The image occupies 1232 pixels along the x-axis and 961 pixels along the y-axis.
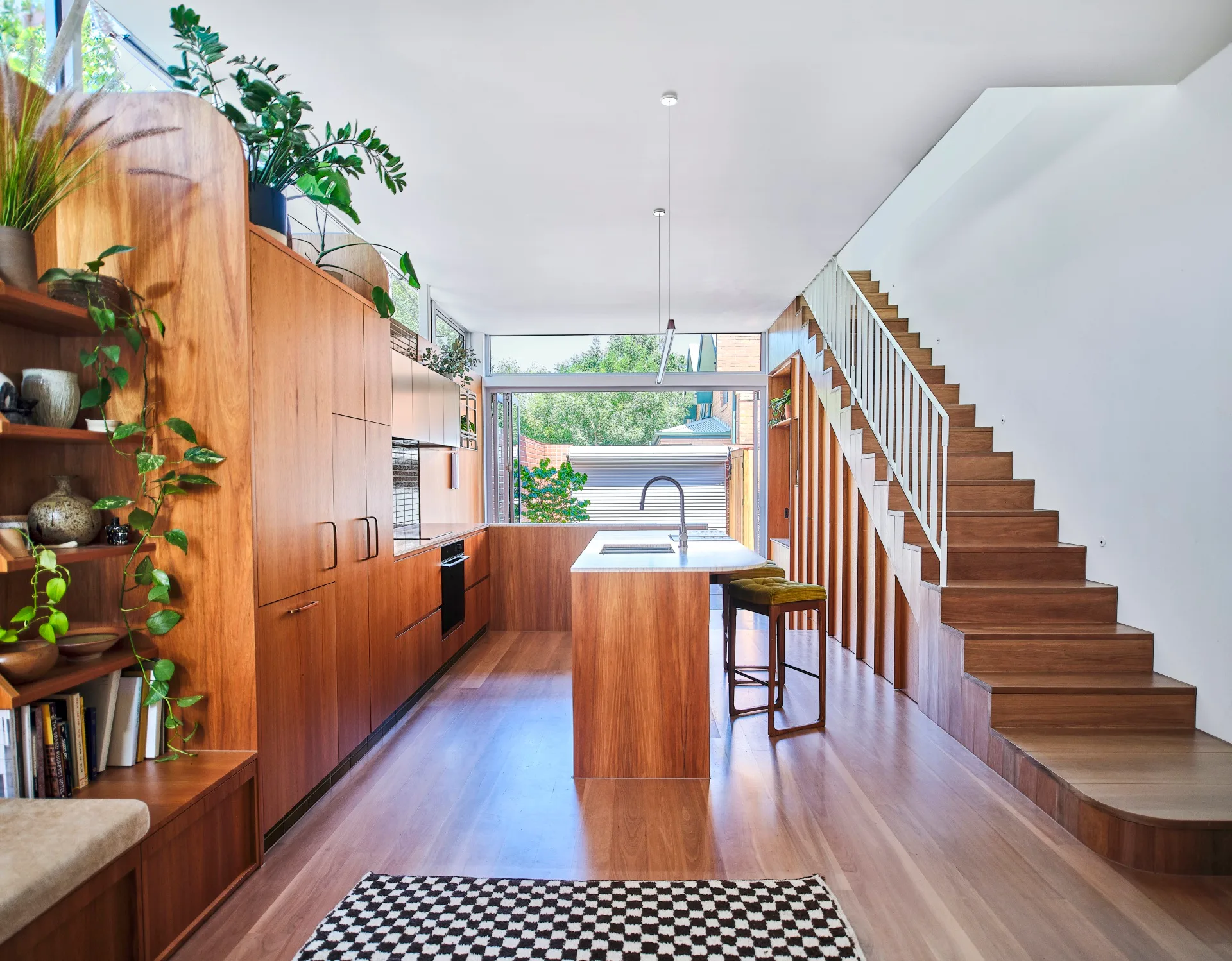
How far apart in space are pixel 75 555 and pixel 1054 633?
3.84 m

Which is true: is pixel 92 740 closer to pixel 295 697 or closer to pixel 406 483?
pixel 295 697

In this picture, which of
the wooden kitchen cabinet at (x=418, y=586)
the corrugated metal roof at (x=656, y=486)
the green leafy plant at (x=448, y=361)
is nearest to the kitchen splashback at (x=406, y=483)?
the green leafy plant at (x=448, y=361)

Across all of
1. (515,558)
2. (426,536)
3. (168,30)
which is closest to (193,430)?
(168,30)

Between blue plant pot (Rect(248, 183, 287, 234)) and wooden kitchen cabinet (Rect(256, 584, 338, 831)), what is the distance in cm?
130

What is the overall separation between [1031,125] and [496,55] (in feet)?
9.08

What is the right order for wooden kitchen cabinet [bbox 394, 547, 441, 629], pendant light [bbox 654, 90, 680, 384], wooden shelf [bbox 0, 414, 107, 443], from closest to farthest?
wooden shelf [bbox 0, 414, 107, 443] → pendant light [bbox 654, 90, 680, 384] → wooden kitchen cabinet [bbox 394, 547, 441, 629]

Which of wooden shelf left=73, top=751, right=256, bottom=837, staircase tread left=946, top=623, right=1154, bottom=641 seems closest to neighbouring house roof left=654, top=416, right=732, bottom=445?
staircase tread left=946, top=623, right=1154, bottom=641

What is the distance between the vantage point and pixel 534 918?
6.34 ft

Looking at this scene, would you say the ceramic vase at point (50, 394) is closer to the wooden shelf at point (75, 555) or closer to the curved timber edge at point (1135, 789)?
the wooden shelf at point (75, 555)

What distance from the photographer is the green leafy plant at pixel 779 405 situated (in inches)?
253

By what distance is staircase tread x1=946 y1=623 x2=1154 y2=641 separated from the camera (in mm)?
3189

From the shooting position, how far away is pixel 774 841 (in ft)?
7.73

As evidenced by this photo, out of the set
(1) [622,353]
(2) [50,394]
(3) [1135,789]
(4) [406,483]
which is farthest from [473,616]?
(3) [1135,789]

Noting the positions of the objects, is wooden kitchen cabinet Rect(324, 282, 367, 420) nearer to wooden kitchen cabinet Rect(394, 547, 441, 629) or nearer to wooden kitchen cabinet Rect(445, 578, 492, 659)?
wooden kitchen cabinet Rect(394, 547, 441, 629)
